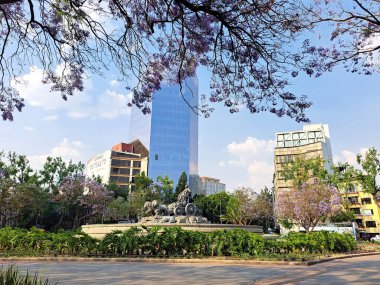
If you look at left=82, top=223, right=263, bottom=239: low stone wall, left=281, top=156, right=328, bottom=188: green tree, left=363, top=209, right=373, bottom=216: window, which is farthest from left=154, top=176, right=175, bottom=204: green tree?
left=363, top=209, right=373, bottom=216: window

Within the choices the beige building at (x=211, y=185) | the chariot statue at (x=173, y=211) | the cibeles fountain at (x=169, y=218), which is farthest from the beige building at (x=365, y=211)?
the beige building at (x=211, y=185)

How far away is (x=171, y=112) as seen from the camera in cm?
9606

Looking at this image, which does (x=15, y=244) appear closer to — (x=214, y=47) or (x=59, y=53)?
(x=59, y=53)

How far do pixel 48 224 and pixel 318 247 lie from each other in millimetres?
45270

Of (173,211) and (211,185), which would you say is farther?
(211,185)

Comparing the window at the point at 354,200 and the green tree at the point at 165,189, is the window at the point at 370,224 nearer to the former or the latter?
the window at the point at 354,200

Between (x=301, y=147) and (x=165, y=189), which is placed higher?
(x=301, y=147)

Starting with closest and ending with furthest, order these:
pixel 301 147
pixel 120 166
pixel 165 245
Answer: pixel 165 245
pixel 301 147
pixel 120 166

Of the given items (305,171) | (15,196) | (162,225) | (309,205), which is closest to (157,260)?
(162,225)

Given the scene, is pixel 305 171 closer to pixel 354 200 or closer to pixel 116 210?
pixel 116 210

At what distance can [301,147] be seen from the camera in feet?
246

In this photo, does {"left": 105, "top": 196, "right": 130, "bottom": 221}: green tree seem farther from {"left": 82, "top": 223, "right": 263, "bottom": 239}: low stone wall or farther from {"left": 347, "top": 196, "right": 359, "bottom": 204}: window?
{"left": 347, "top": 196, "right": 359, "bottom": 204}: window

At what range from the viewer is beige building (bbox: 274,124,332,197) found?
71375 mm

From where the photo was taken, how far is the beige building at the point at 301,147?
71.4m
